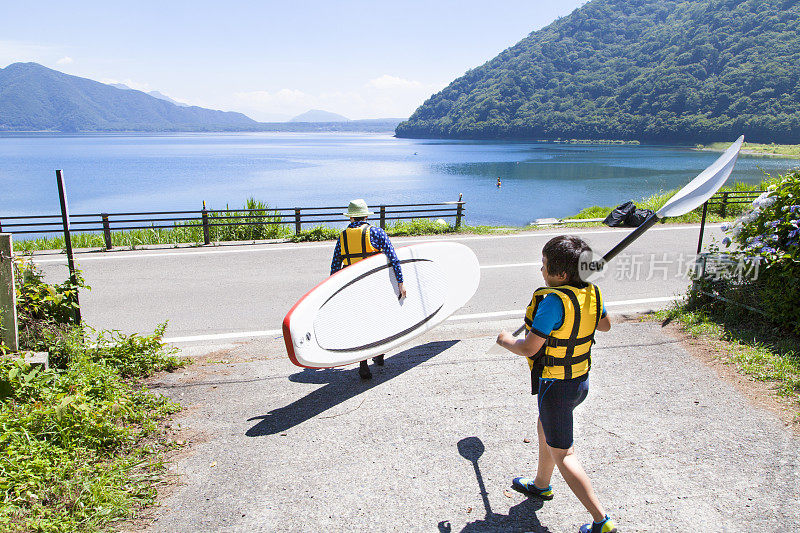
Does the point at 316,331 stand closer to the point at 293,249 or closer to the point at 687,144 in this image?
the point at 293,249

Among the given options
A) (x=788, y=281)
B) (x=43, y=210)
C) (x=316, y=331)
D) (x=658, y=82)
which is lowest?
(x=43, y=210)

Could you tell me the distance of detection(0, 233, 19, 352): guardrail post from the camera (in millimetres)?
4453

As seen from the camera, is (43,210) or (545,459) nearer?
(545,459)

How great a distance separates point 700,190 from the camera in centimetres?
368

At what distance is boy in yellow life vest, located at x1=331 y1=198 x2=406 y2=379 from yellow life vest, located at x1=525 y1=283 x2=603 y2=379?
9.56ft

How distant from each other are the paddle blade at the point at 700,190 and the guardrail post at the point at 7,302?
5.22 meters

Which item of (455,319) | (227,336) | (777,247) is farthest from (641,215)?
(227,336)

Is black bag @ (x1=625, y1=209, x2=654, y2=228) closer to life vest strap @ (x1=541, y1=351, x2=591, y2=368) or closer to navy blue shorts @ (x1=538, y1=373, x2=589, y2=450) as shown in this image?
life vest strap @ (x1=541, y1=351, x2=591, y2=368)

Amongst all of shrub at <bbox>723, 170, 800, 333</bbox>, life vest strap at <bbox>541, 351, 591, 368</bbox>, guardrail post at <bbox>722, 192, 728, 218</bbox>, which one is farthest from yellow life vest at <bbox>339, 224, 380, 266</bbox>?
guardrail post at <bbox>722, 192, 728, 218</bbox>

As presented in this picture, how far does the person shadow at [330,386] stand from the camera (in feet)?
14.4

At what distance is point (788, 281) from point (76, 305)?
7.19 metres

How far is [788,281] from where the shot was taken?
5254 millimetres

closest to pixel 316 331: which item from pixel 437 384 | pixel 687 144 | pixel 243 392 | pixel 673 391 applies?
pixel 243 392

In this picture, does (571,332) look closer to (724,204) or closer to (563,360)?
(563,360)
